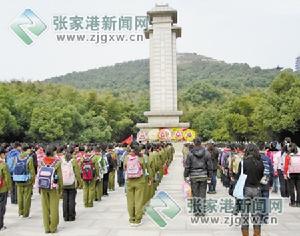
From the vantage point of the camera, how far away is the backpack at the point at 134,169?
32.5 feet

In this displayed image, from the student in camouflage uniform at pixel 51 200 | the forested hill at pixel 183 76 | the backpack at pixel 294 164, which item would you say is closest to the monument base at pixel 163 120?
the backpack at pixel 294 164

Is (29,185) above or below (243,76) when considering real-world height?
below

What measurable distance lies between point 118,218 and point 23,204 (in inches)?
89.3

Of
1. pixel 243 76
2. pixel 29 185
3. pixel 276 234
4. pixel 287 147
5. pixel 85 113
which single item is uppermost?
pixel 243 76

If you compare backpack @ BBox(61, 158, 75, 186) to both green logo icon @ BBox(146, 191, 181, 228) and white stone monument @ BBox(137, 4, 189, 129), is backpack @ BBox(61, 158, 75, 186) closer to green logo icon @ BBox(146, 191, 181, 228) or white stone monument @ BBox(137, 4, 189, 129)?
green logo icon @ BBox(146, 191, 181, 228)

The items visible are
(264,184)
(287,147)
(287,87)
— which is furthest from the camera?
(287,87)

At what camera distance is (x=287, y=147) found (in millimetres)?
13000

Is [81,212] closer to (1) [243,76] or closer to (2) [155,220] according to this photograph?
(2) [155,220]

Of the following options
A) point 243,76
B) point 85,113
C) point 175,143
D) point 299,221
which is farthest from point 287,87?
point 243,76

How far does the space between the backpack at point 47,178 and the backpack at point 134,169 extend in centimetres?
155

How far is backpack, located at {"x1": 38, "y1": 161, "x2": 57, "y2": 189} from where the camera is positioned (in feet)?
30.2

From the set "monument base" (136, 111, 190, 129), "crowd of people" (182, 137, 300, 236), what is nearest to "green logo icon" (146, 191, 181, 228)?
"crowd of people" (182, 137, 300, 236)

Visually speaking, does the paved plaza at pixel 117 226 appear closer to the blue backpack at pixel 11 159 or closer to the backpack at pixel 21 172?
the backpack at pixel 21 172

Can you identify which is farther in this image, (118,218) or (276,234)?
(118,218)
